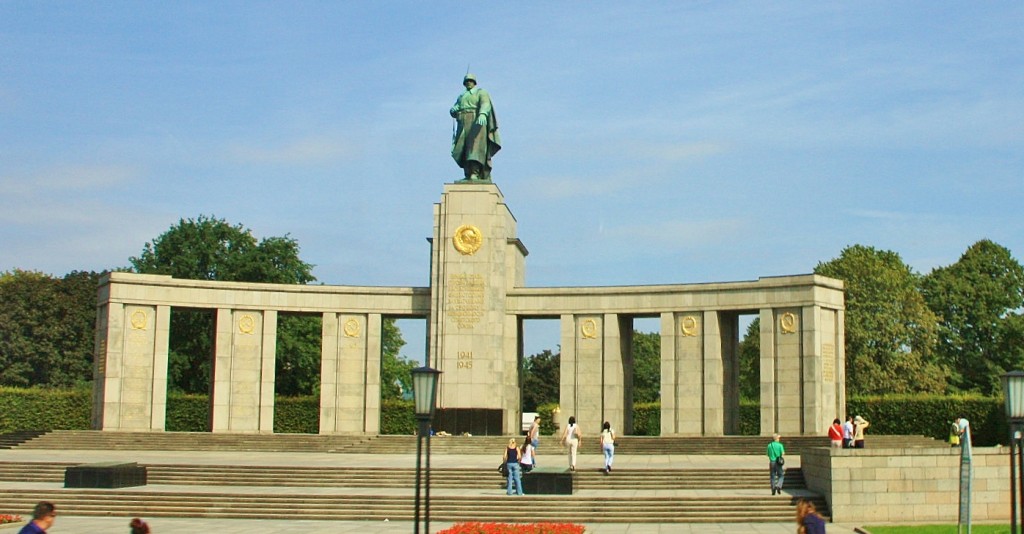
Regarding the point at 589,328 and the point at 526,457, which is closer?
the point at 526,457

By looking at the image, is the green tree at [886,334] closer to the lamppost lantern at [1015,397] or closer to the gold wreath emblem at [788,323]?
the gold wreath emblem at [788,323]

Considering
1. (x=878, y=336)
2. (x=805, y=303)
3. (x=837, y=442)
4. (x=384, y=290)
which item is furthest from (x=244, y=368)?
(x=878, y=336)

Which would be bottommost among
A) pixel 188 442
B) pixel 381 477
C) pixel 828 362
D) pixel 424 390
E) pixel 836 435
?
pixel 381 477

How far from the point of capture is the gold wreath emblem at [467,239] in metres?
45.4

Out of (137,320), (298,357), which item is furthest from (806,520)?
(298,357)

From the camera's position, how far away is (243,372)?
149 feet

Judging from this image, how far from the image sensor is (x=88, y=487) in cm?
2834

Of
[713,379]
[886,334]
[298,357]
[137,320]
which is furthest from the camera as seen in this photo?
[298,357]

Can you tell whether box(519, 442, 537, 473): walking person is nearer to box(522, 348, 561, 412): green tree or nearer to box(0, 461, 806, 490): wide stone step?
box(0, 461, 806, 490): wide stone step

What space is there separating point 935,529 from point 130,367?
30.5 metres

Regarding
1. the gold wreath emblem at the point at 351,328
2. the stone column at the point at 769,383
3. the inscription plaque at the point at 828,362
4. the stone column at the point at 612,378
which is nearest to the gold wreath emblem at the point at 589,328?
the stone column at the point at 612,378

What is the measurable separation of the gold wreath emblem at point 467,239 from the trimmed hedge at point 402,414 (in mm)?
8518

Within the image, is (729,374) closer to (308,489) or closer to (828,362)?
(828,362)

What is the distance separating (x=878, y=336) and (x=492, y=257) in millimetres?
22765
